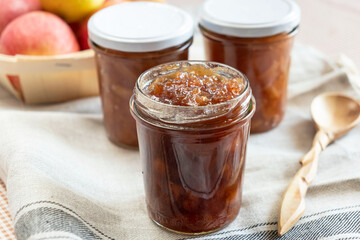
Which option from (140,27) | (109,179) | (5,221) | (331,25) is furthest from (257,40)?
(331,25)

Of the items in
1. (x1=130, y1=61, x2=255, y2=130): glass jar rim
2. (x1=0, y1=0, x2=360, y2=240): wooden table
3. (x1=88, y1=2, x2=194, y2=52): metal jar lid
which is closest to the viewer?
(x1=130, y1=61, x2=255, y2=130): glass jar rim

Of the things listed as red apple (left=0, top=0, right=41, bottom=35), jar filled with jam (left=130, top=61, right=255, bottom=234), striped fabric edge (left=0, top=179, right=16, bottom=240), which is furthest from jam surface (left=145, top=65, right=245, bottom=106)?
red apple (left=0, top=0, right=41, bottom=35)

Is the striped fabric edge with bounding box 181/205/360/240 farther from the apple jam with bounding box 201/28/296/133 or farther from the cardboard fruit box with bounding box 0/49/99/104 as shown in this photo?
the cardboard fruit box with bounding box 0/49/99/104

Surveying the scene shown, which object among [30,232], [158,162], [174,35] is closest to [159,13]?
[174,35]

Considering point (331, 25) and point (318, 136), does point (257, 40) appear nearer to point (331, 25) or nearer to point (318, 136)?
point (318, 136)

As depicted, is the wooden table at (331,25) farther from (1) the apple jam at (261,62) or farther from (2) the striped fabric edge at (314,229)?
(2) the striped fabric edge at (314,229)

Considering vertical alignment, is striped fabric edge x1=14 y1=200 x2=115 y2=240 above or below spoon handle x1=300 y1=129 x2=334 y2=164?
above
